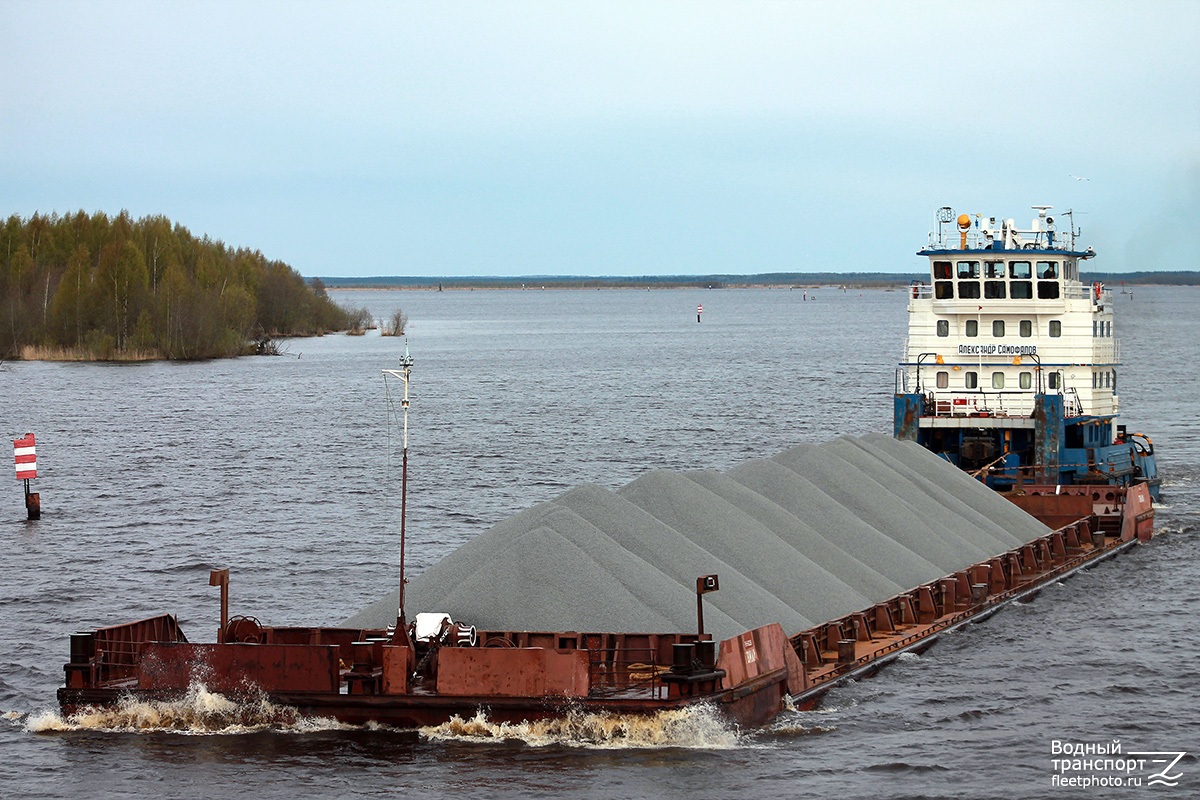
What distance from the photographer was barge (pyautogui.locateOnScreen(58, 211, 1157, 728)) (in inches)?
802

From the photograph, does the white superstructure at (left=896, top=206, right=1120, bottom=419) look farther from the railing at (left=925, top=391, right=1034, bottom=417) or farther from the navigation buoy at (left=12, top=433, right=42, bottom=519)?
the navigation buoy at (left=12, top=433, right=42, bottom=519)

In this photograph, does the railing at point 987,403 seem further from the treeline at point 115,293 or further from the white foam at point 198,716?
the treeline at point 115,293

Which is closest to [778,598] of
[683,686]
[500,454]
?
[683,686]

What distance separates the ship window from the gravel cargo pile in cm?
1032

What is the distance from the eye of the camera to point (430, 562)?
36312 mm

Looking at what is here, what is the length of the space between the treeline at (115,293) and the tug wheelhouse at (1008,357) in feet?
253

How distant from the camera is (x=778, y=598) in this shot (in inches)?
1008

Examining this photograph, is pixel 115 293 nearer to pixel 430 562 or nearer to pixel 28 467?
pixel 28 467

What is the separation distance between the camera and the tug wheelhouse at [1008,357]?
42938 millimetres

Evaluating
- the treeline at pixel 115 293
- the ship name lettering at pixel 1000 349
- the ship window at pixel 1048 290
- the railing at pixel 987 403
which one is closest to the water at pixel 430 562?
the railing at pixel 987 403

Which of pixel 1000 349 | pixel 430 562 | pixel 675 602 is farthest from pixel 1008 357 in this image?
pixel 675 602

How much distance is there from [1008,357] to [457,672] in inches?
1082

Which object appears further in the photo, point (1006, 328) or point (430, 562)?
point (1006, 328)

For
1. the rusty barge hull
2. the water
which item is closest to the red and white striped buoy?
the water
